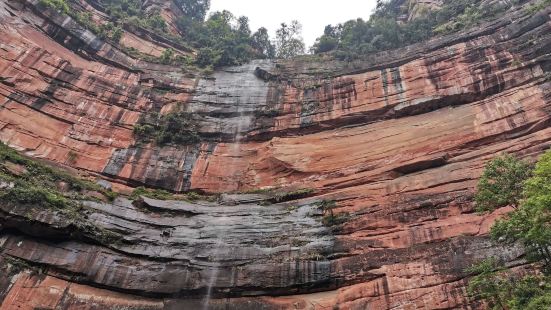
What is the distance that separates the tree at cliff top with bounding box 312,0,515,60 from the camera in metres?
28.2

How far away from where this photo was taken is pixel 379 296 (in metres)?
14.8

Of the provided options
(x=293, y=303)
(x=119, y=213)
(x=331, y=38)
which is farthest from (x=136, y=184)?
(x=331, y=38)

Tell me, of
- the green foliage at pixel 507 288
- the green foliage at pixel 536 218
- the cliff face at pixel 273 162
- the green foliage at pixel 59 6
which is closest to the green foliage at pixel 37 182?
the cliff face at pixel 273 162

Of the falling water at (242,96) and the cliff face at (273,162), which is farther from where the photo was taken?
the falling water at (242,96)

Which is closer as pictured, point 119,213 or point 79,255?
point 79,255

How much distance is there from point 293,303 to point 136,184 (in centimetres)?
1070

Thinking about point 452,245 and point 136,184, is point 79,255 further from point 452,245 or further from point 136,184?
point 452,245

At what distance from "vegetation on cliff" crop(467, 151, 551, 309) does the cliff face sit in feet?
3.81

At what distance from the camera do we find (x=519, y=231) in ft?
39.2

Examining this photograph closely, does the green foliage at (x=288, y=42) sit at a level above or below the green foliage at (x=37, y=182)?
above

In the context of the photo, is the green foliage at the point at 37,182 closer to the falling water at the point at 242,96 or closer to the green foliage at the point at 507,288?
the falling water at the point at 242,96

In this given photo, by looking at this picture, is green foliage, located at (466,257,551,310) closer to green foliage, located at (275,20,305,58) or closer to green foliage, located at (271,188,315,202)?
green foliage, located at (271,188,315,202)

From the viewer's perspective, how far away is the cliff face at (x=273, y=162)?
52.2 ft

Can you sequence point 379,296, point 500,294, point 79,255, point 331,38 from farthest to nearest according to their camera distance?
point 331,38 < point 79,255 < point 379,296 < point 500,294
